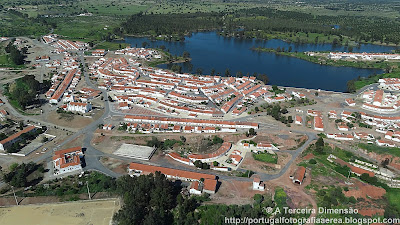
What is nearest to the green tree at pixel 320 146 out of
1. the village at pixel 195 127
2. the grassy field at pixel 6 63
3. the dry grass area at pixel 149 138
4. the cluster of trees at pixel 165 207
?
the village at pixel 195 127

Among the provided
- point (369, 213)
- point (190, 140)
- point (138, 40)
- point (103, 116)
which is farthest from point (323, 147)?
point (138, 40)

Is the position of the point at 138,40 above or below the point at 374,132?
above

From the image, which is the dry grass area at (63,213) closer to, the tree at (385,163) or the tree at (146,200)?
the tree at (146,200)

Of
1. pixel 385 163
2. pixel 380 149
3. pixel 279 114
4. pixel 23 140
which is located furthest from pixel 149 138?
pixel 380 149

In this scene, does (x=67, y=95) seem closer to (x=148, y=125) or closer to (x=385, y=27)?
(x=148, y=125)

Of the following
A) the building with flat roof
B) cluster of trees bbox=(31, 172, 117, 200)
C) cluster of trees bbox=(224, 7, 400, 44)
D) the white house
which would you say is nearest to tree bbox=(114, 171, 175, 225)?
cluster of trees bbox=(31, 172, 117, 200)

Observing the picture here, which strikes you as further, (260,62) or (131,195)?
(260,62)

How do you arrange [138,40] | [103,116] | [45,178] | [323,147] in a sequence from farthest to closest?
[138,40]
[103,116]
[323,147]
[45,178]
